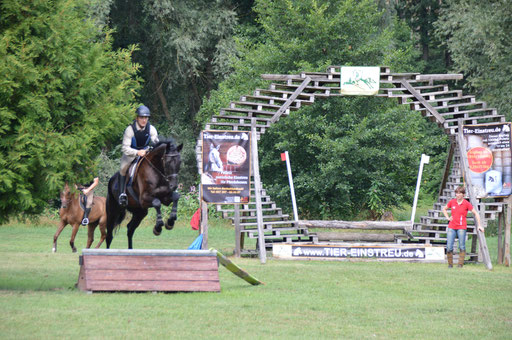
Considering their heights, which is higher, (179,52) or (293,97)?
(179,52)

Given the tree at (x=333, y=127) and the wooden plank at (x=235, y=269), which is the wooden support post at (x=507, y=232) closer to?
the wooden plank at (x=235, y=269)

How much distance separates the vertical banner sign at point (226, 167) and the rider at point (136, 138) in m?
5.10

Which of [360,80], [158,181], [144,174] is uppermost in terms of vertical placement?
[360,80]

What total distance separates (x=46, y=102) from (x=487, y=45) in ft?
76.5

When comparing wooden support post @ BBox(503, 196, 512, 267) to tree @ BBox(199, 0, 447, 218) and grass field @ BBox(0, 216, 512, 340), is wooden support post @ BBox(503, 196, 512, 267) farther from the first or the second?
tree @ BBox(199, 0, 447, 218)

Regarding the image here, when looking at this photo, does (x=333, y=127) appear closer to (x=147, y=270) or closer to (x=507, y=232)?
(x=507, y=232)

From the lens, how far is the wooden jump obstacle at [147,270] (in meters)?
12.4

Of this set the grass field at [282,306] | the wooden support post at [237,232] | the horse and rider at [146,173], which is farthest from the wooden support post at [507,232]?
the horse and rider at [146,173]

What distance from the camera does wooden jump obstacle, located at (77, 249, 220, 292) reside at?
40.6 ft

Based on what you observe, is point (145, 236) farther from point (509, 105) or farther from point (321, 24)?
point (509, 105)

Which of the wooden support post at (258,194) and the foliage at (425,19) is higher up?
the foliage at (425,19)

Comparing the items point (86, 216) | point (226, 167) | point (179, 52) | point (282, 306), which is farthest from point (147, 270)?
point (179, 52)

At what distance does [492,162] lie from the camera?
62.4ft

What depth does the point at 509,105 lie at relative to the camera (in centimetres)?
3112
